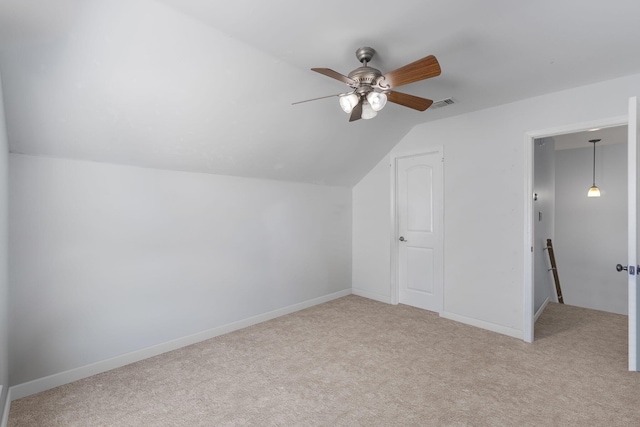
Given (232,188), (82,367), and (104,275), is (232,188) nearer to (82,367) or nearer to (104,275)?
(104,275)

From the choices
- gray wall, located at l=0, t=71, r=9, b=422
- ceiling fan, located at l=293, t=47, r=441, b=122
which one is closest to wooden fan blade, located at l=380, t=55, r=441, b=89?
ceiling fan, located at l=293, t=47, r=441, b=122

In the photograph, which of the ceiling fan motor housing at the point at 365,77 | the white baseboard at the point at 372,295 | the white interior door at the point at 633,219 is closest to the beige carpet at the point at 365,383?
the white interior door at the point at 633,219

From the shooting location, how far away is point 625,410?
81.7 inches

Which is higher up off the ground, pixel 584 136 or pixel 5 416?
pixel 584 136

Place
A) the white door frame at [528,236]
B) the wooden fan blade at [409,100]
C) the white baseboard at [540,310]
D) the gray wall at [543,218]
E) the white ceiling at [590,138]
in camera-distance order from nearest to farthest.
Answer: the wooden fan blade at [409,100] → the white door frame at [528,236] → the white baseboard at [540,310] → the gray wall at [543,218] → the white ceiling at [590,138]

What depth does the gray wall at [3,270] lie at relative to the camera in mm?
1875

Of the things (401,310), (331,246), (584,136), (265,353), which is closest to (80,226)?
(265,353)

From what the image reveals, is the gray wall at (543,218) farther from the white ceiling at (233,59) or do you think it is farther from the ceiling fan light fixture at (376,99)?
the ceiling fan light fixture at (376,99)

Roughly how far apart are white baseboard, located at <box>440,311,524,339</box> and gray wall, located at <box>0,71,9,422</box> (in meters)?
4.00

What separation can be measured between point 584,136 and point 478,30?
3690mm

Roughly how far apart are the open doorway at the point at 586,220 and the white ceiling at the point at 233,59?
2614 millimetres

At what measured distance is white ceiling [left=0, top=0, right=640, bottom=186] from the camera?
1.80 meters

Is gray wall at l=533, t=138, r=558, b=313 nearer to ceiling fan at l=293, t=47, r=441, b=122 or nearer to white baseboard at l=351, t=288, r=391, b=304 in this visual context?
white baseboard at l=351, t=288, r=391, b=304

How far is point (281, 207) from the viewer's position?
4.00m
